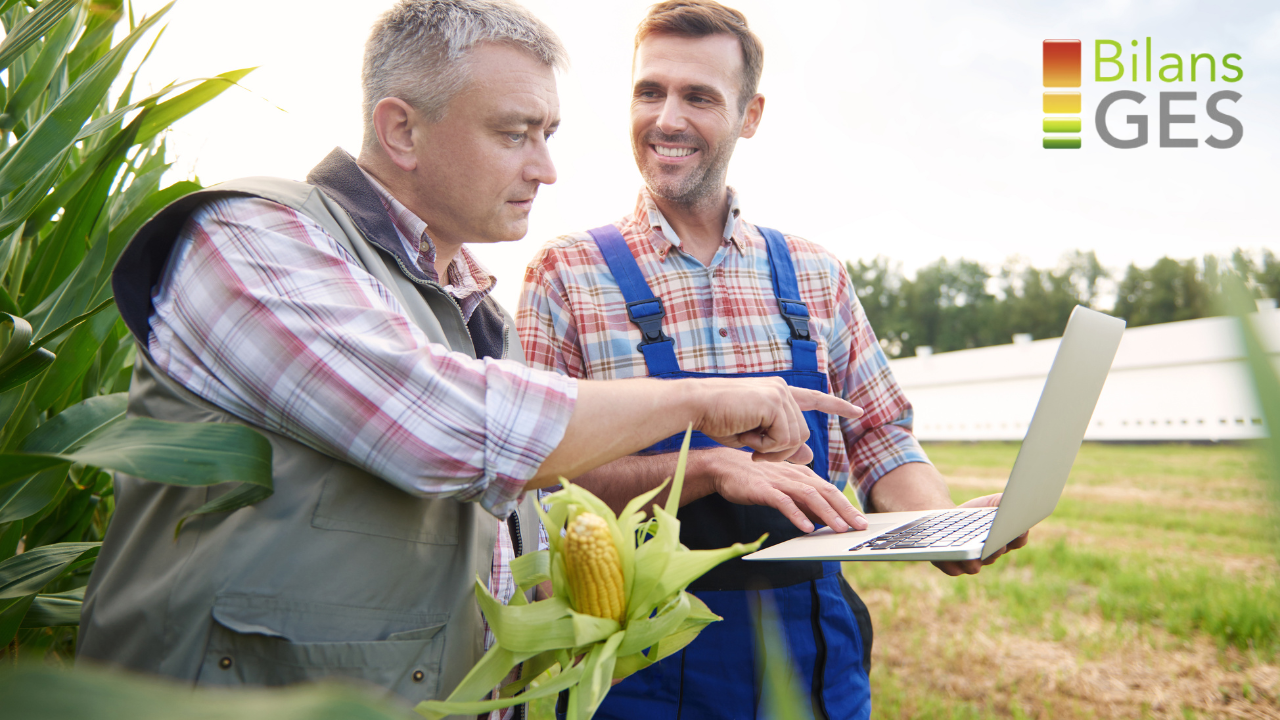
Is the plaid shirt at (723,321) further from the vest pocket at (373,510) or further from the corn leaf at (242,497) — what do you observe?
the corn leaf at (242,497)

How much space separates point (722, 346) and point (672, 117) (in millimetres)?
558

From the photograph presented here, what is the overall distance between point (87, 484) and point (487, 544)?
993 millimetres

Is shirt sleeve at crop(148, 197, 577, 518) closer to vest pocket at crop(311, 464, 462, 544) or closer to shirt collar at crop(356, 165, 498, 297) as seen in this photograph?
vest pocket at crop(311, 464, 462, 544)

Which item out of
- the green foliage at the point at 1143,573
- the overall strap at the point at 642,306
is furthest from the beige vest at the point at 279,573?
the green foliage at the point at 1143,573

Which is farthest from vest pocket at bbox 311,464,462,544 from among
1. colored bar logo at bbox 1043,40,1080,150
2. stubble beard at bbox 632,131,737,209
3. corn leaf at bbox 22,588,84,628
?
colored bar logo at bbox 1043,40,1080,150

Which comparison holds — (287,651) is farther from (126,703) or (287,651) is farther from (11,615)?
(126,703)

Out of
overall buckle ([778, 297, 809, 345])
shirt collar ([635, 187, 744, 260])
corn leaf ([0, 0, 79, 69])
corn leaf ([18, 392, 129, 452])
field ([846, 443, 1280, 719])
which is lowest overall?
field ([846, 443, 1280, 719])

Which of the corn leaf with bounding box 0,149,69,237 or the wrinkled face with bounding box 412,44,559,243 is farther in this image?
the wrinkled face with bounding box 412,44,559,243

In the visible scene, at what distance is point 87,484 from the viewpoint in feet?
4.77

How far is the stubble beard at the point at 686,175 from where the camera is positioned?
1727 millimetres

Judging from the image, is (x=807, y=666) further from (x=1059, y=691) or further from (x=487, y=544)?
(x=1059, y=691)

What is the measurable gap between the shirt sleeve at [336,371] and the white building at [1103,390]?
692 cm

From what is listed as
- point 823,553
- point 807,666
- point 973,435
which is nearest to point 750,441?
point 823,553

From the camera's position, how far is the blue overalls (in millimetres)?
1389
